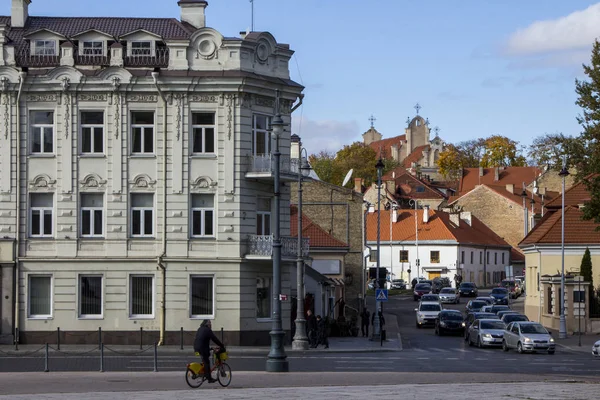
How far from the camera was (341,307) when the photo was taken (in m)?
66.4

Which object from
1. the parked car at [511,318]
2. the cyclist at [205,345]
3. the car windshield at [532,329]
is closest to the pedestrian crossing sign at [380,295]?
the parked car at [511,318]

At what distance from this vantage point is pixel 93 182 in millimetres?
47156

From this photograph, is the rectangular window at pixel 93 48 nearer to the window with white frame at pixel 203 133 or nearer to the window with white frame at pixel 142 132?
the window with white frame at pixel 142 132

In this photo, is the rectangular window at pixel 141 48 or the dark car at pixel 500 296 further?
the dark car at pixel 500 296

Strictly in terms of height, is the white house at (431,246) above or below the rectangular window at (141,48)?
below

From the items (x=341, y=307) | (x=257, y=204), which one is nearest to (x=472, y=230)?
(x=341, y=307)

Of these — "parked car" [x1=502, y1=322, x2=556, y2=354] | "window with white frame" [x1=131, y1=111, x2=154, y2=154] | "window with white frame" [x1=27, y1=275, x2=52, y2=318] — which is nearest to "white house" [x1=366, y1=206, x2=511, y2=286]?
"parked car" [x1=502, y1=322, x2=556, y2=354]

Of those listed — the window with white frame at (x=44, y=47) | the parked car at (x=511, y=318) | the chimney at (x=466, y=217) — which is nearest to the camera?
the window with white frame at (x=44, y=47)

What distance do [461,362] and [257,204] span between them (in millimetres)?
12344

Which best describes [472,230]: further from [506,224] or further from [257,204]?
[257,204]

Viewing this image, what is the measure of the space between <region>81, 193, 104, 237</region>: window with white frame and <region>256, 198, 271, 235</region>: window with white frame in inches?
248

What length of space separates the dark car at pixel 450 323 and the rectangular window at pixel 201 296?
1828 cm

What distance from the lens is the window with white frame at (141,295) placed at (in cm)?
4697

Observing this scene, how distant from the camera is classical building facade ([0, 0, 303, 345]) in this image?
46719mm
